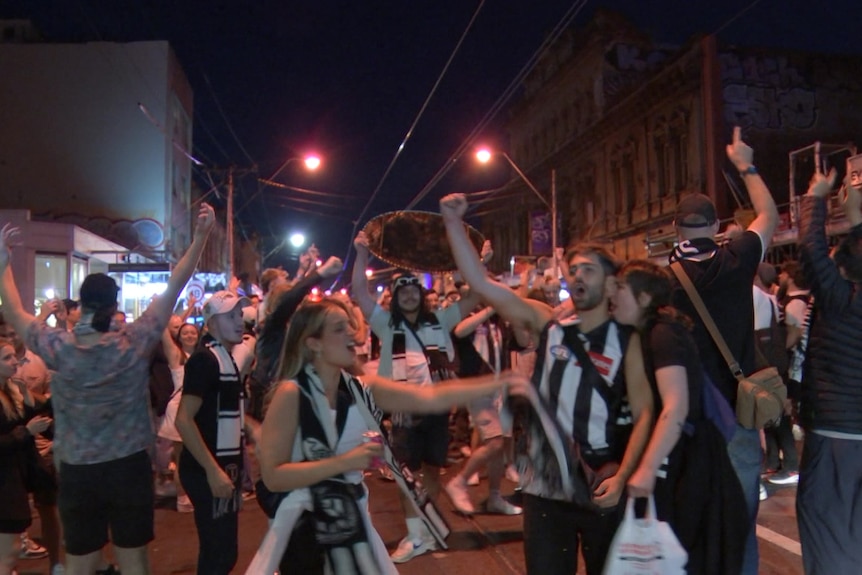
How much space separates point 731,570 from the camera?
10.5 feet

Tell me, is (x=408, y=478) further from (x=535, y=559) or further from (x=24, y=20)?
(x=24, y=20)

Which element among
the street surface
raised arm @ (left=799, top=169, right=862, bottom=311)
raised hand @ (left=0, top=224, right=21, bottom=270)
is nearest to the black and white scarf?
raised hand @ (left=0, top=224, right=21, bottom=270)

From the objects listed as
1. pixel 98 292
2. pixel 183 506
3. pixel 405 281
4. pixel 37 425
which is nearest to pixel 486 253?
pixel 405 281

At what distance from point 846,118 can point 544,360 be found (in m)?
32.6

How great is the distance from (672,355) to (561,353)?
1.52 feet

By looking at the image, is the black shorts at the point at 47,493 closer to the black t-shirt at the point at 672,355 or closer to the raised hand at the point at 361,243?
the raised hand at the point at 361,243

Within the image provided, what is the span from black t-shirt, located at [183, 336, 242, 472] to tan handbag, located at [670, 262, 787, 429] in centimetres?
255

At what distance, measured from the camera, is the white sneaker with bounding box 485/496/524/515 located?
22.6 feet

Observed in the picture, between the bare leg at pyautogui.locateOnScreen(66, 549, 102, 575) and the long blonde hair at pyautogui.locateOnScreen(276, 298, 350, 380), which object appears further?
the bare leg at pyautogui.locateOnScreen(66, 549, 102, 575)

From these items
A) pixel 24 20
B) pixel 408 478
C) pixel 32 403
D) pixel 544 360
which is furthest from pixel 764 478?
pixel 24 20

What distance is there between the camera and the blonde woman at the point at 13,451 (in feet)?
15.6

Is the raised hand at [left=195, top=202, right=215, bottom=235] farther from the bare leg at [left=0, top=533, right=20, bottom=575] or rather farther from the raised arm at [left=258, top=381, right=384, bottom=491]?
the bare leg at [left=0, top=533, right=20, bottom=575]

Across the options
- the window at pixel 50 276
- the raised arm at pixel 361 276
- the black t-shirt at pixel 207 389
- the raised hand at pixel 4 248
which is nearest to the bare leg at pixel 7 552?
the black t-shirt at pixel 207 389

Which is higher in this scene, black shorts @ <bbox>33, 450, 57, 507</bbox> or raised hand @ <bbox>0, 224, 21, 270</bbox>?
raised hand @ <bbox>0, 224, 21, 270</bbox>
